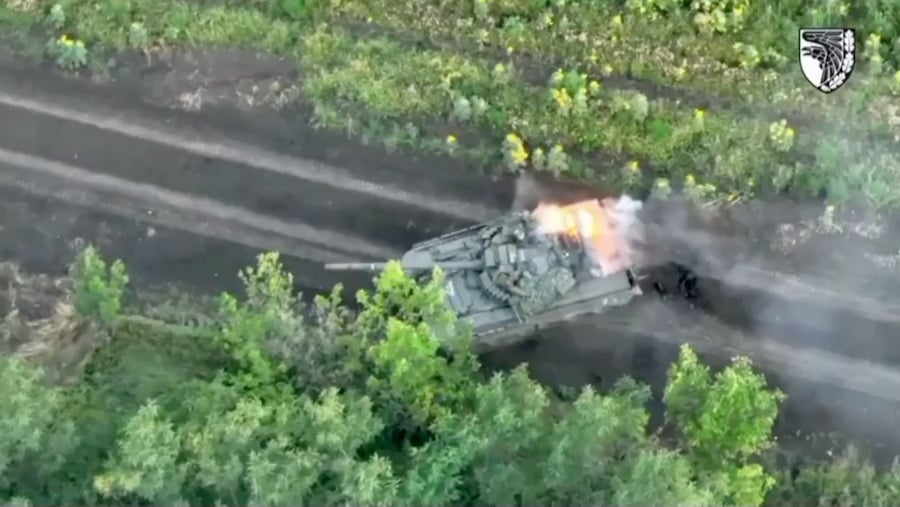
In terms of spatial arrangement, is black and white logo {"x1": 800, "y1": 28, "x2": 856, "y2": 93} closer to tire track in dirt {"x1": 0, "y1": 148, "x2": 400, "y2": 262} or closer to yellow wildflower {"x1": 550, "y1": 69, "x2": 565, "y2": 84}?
yellow wildflower {"x1": 550, "y1": 69, "x2": 565, "y2": 84}

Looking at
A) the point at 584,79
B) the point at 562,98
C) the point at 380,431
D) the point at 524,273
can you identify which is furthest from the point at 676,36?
the point at 380,431

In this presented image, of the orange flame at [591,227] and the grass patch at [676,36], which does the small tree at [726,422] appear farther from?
the grass patch at [676,36]

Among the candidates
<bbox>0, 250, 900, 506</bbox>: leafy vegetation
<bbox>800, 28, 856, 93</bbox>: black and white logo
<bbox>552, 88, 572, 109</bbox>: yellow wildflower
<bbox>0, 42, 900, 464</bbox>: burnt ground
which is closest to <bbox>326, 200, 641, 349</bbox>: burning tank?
<bbox>0, 250, 900, 506</bbox>: leafy vegetation

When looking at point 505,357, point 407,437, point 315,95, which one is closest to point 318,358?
point 407,437

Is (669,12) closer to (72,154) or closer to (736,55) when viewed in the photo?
(736,55)

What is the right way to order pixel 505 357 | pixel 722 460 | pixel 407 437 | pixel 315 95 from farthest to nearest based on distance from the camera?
pixel 315 95
pixel 505 357
pixel 407 437
pixel 722 460

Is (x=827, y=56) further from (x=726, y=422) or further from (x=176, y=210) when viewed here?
(x=176, y=210)
